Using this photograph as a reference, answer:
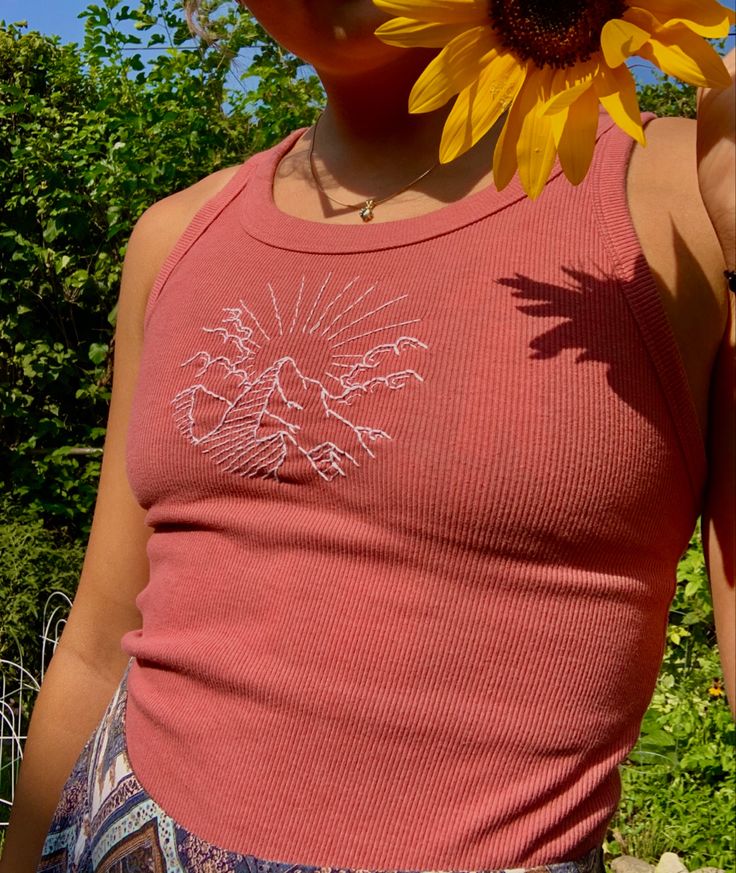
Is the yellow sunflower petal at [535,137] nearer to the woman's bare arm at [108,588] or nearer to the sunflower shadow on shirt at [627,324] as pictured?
the sunflower shadow on shirt at [627,324]

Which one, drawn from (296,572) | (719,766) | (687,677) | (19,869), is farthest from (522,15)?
(687,677)

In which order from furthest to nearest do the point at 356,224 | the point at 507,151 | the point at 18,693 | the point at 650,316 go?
the point at 18,693
the point at 356,224
the point at 650,316
the point at 507,151

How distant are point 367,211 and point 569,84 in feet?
1.80

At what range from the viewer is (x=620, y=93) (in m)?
0.68

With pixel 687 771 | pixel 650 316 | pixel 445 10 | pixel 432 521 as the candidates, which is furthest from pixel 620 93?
pixel 687 771

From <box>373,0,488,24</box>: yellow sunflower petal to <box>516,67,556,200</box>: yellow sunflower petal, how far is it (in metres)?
0.06

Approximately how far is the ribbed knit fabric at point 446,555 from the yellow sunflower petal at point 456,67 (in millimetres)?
311

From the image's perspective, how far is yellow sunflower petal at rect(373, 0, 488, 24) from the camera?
27.4 inches

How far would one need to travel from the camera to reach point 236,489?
1117 mm

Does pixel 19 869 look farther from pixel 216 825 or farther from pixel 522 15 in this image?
pixel 522 15

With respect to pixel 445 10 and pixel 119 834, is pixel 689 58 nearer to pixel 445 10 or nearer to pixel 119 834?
pixel 445 10

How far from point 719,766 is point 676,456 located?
260 cm

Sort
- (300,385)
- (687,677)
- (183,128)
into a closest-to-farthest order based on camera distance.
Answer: (300,385) < (687,677) < (183,128)

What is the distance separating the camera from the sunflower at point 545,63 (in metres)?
0.64
